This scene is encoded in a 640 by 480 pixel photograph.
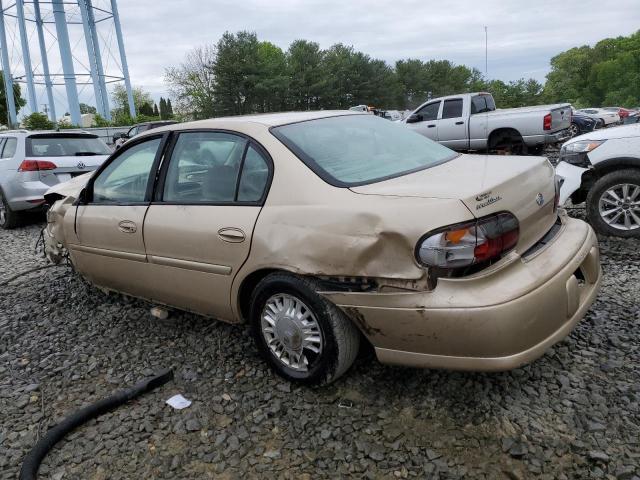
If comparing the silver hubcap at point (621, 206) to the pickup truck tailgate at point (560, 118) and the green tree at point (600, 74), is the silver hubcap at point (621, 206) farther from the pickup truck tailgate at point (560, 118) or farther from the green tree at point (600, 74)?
the green tree at point (600, 74)

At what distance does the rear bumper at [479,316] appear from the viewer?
220 centimetres

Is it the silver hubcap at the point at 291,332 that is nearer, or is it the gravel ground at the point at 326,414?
the gravel ground at the point at 326,414

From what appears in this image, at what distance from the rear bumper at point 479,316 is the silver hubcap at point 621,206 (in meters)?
3.15

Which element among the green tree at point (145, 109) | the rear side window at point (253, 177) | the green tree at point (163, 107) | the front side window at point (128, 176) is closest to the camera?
the rear side window at point (253, 177)

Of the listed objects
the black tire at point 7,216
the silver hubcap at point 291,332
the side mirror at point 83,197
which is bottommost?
the silver hubcap at point 291,332

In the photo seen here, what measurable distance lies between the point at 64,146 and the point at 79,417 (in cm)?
645

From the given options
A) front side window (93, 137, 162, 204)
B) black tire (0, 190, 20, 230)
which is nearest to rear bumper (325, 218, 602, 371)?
front side window (93, 137, 162, 204)

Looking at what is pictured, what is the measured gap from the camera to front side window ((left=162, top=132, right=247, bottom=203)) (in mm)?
3033

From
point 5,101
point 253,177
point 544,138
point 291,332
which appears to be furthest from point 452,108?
point 5,101

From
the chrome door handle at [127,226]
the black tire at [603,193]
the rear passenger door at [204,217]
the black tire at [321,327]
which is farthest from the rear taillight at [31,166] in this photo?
the black tire at [603,193]

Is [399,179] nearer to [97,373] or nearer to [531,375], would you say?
[531,375]

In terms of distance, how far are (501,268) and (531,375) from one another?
2.88 feet

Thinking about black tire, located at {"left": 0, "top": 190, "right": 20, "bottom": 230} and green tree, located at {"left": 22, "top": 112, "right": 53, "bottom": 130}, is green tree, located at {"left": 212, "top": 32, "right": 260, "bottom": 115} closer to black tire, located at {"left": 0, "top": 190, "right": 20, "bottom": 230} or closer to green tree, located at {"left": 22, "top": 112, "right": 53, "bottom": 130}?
green tree, located at {"left": 22, "top": 112, "right": 53, "bottom": 130}

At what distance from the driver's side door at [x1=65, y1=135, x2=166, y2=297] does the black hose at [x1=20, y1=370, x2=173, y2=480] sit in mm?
801
